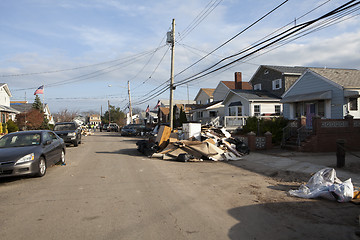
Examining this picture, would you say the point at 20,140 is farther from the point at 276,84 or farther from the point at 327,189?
the point at 276,84

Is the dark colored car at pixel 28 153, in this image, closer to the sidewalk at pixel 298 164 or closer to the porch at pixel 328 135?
the sidewalk at pixel 298 164

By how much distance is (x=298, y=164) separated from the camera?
11.1 meters

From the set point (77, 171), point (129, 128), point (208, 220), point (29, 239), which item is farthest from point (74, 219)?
point (129, 128)

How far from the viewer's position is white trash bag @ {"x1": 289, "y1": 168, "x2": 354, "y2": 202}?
6.21 metres

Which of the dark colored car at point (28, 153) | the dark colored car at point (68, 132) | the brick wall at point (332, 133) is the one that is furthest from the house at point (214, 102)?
the dark colored car at point (28, 153)

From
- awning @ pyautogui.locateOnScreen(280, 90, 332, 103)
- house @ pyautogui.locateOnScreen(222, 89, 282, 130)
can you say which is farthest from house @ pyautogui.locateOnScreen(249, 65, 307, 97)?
awning @ pyautogui.locateOnScreen(280, 90, 332, 103)

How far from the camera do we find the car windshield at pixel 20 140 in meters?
9.07

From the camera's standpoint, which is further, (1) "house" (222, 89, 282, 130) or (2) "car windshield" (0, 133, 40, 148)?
(1) "house" (222, 89, 282, 130)

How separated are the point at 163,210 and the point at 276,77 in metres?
29.0

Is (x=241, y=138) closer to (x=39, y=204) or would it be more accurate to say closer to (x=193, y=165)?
(x=193, y=165)

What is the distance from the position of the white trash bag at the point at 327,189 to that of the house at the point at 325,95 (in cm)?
1265

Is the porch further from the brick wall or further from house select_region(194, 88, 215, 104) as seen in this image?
house select_region(194, 88, 215, 104)

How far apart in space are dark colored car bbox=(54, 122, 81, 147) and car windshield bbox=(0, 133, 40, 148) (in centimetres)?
951

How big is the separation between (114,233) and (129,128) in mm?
31802
